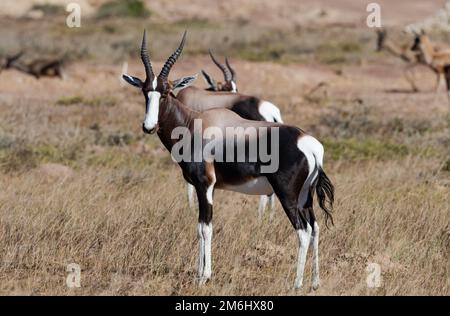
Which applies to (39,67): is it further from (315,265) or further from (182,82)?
(315,265)

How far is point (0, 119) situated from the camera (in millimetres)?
15547

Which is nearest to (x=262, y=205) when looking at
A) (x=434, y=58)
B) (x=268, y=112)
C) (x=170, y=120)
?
(x=268, y=112)

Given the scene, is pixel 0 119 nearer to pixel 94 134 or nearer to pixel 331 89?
pixel 94 134

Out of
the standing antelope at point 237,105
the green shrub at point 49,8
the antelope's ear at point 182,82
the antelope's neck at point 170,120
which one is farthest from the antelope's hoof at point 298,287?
the green shrub at point 49,8

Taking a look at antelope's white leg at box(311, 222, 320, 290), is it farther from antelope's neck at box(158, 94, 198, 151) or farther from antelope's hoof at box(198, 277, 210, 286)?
antelope's neck at box(158, 94, 198, 151)

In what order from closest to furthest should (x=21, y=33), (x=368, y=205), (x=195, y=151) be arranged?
(x=195, y=151) → (x=368, y=205) → (x=21, y=33)

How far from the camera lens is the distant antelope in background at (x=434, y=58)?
2070 centimetres

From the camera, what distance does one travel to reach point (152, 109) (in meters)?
6.86

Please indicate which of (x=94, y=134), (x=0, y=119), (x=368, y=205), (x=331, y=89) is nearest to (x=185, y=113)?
(x=368, y=205)

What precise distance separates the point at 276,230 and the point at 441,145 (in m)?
6.65

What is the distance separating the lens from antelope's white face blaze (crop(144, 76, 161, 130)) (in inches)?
267

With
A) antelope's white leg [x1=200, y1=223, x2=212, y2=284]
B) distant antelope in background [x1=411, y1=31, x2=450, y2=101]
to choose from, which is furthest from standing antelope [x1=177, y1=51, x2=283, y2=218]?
distant antelope in background [x1=411, y1=31, x2=450, y2=101]
